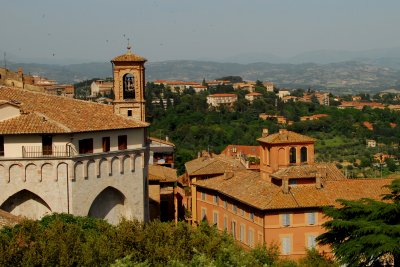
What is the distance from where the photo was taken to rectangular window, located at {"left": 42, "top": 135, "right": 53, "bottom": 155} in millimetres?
31078

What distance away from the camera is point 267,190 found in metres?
39.5

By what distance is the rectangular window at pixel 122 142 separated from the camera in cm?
3359

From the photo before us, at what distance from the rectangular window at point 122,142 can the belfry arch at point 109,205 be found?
2.02m

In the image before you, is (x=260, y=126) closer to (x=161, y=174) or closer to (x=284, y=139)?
(x=161, y=174)

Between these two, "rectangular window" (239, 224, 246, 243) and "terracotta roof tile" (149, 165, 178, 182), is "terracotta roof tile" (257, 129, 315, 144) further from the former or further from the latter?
"terracotta roof tile" (149, 165, 178, 182)

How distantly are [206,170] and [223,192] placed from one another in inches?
311

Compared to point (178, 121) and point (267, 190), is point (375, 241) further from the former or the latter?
point (178, 121)

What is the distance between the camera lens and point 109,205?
33.9m

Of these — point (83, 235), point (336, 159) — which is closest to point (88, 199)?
point (83, 235)

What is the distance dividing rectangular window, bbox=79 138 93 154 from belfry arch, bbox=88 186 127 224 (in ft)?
7.30

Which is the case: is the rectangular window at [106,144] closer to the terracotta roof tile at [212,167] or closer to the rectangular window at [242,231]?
the rectangular window at [242,231]

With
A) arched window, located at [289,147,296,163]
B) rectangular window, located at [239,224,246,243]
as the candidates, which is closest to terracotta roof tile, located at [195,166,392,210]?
rectangular window, located at [239,224,246,243]

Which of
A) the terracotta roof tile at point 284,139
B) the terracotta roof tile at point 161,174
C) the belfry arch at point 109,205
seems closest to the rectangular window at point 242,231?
the terracotta roof tile at point 284,139

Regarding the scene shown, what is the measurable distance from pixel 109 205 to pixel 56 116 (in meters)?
5.08
